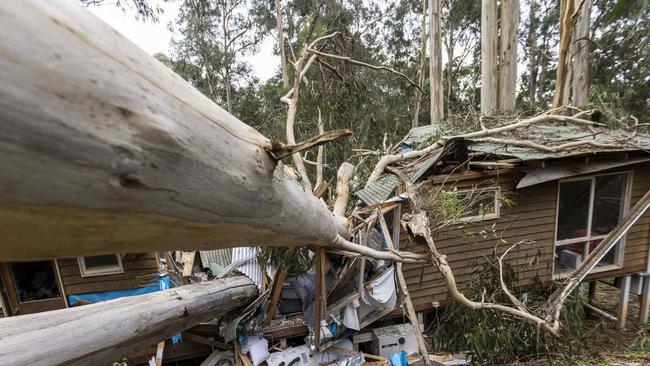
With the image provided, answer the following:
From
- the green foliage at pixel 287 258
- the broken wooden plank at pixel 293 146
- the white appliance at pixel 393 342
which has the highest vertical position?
the broken wooden plank at pixel 293 146

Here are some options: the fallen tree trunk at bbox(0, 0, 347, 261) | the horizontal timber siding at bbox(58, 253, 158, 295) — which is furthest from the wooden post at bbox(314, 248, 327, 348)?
the horizontal timber siding at bbox(58, 253, 158, 295)

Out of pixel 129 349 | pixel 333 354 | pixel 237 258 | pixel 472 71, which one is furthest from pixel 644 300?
pixel 472 71

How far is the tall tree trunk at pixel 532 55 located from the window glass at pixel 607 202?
15133 millimetres

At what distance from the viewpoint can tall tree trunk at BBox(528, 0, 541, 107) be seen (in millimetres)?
20336

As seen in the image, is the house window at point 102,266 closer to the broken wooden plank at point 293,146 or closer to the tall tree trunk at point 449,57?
the broken wooden plank at point 293,146

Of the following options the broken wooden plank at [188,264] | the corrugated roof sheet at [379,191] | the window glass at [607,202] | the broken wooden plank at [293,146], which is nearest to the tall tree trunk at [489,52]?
the window glass at [607,202]

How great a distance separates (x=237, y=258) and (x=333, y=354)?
2.53 metres

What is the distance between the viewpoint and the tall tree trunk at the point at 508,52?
10.5 metres

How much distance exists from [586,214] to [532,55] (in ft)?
68.0

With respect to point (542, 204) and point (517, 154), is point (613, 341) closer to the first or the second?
point (542, 204)

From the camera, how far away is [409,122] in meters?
18.6

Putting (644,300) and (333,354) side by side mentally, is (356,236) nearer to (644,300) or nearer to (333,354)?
(333,354)

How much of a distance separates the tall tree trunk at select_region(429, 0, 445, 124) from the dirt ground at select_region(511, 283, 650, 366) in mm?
8070

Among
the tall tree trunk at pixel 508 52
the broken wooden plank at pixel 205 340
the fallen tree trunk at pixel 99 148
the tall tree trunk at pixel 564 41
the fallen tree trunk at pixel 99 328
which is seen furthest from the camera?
the tall tree trunk at pixel 508 52
